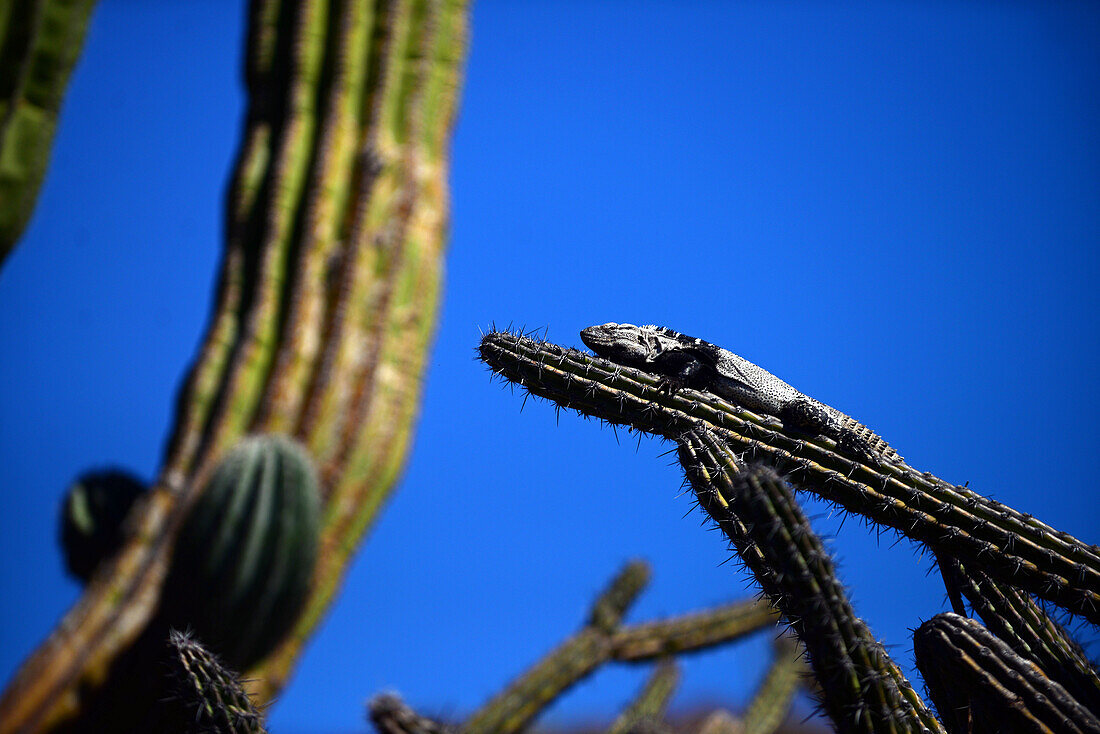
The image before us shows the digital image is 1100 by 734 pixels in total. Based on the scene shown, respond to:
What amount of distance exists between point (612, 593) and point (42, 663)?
510 centimetres

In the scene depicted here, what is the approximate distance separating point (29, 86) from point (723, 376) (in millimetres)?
4943

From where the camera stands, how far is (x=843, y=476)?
3252mm

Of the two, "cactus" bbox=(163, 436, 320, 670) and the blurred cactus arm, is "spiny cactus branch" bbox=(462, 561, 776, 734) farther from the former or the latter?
the blurred cactus arm

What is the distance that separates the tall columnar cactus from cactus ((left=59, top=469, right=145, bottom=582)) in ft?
1.88

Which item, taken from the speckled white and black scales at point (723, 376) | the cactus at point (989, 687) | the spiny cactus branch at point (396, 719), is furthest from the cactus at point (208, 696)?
the cactus at point (989, 687)

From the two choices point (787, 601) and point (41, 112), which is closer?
point (787, 601)

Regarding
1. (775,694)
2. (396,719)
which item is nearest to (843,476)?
(396,719)

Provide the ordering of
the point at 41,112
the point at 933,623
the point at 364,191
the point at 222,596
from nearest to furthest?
the point at 933,623 → the point at 41,112 → the point at 222,596 → the point at 364,191

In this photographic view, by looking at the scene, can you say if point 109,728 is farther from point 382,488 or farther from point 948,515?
point 948,515

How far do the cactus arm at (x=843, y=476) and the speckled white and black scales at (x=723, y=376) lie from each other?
131mm

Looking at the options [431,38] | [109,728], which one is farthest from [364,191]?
[109,728]

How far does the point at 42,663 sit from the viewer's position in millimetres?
7359

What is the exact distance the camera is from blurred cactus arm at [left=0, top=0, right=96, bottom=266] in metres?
5.21

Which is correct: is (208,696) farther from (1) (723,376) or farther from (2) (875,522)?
(2) (875,522)
